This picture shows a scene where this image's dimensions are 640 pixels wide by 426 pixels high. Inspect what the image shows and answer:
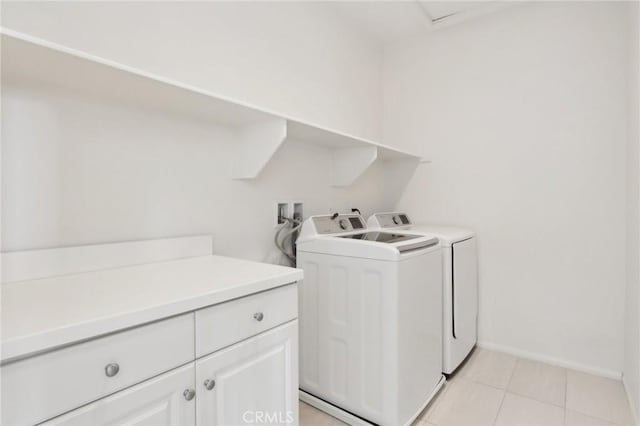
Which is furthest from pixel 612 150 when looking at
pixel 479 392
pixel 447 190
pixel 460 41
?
pixel 479 392

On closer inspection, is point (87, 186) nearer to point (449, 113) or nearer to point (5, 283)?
point (5, 283)

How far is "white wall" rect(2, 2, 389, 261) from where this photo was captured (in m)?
1.03

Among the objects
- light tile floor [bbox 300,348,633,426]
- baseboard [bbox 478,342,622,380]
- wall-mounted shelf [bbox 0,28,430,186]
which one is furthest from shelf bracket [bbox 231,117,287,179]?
baseboard [bbox 478,342,622,380]

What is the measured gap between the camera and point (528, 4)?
89.0 inches

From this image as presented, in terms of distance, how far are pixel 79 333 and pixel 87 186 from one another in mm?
713

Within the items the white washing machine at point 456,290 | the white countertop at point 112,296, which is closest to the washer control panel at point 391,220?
the white washing machine at point 456,290

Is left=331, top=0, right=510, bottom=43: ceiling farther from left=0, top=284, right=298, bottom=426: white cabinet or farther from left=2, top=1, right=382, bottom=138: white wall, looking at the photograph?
left=0, top=284, right=298, bottom=426: white cabinet

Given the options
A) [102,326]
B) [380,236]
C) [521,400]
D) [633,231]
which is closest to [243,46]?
[380,236]

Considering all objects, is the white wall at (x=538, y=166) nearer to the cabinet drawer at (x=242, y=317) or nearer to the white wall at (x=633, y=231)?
the white wall at (x=633, y=231)

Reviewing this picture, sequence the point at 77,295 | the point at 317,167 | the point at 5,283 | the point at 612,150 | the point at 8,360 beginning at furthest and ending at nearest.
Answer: the point at 317,167 → the point at 612,150 → the point at 5,283 → the point at 77,295 → the point at 8,360

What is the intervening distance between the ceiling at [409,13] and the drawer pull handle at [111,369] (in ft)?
8.13

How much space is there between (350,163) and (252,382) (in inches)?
62.3

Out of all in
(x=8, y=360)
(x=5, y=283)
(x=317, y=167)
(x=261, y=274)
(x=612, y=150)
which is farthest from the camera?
(x=317, y=167)

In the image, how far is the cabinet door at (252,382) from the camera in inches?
34.9
